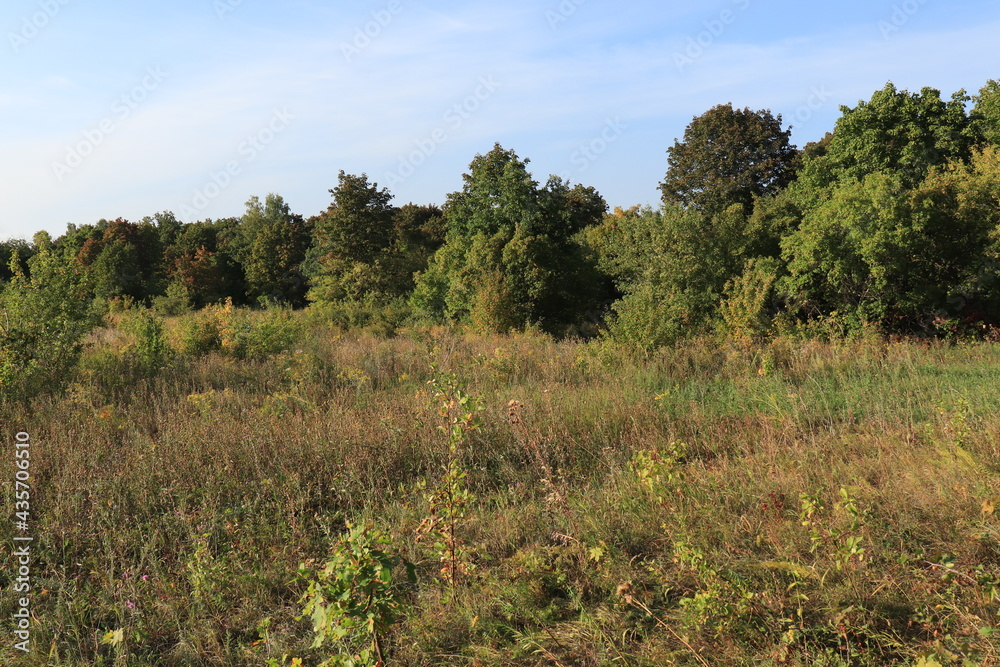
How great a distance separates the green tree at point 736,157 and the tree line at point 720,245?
8cm

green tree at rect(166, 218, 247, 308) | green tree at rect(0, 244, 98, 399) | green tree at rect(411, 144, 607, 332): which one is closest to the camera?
green tree at rect(0, 244, 98, 399)

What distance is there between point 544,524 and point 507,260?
2093 centimetres

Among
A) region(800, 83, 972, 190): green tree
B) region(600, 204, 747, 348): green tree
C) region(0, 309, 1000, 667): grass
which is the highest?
region(800, 83, 972, 190): green tree

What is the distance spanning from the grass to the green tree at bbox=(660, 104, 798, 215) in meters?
25.4

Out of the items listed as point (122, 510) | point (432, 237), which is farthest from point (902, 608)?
point (432, 237)

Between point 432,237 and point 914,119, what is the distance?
25030 mm

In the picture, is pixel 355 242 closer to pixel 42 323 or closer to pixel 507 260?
pixel 507 260

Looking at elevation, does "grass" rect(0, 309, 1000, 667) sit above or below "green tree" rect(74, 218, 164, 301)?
below

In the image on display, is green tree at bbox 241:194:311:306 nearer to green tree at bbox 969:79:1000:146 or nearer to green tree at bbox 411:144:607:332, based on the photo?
green tree at bbox 411:144:607:332

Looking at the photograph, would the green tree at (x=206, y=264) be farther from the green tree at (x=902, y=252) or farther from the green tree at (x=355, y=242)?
the green tree at (x=902, y=252)

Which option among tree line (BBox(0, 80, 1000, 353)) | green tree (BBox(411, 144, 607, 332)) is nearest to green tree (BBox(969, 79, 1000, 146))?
tree line (BBox(0, 80, 1000, 353))

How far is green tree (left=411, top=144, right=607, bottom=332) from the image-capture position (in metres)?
24.4

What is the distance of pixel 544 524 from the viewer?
4.27 m

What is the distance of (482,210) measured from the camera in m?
27.6
